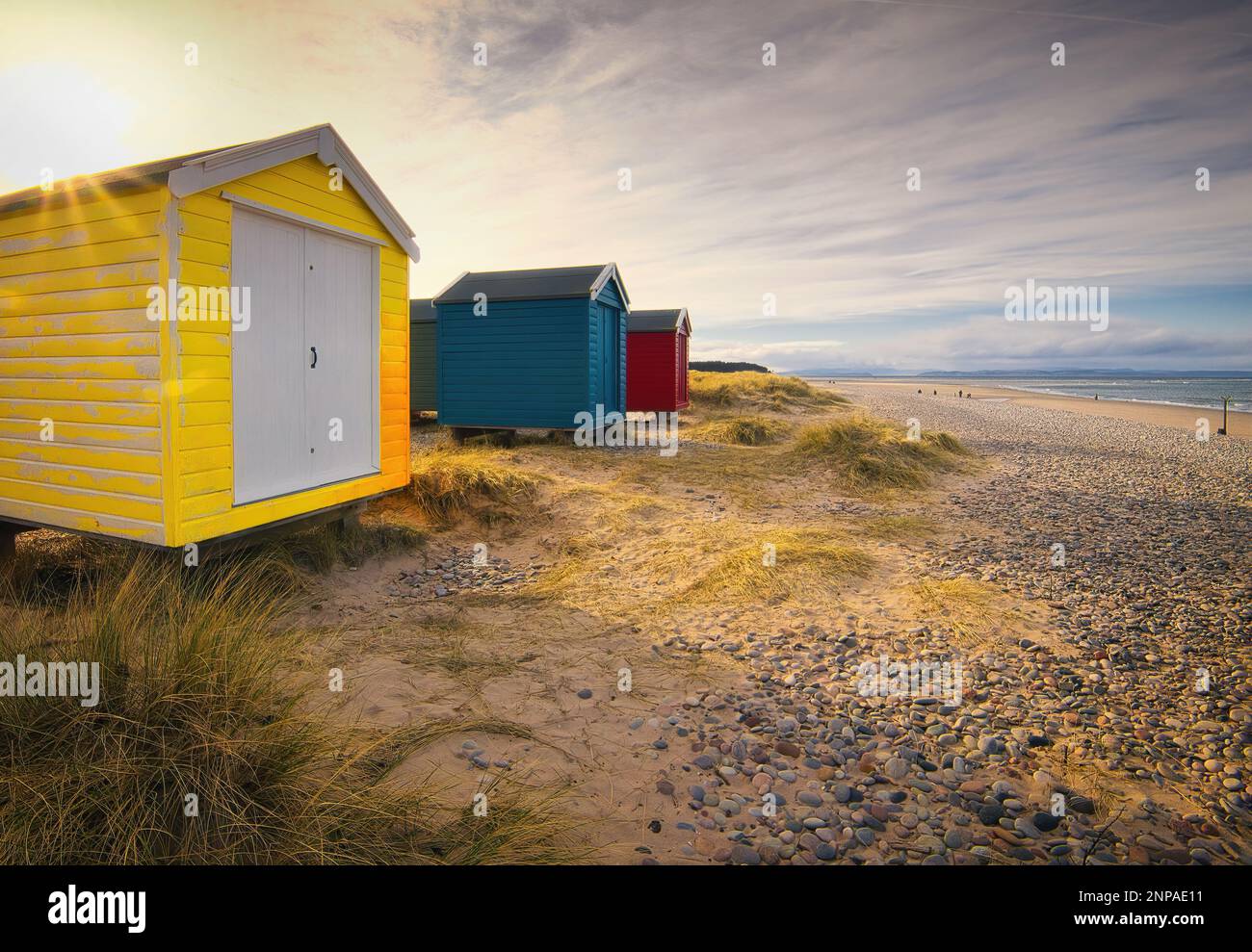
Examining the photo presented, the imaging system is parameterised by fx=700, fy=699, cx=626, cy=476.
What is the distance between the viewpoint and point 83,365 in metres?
5.86

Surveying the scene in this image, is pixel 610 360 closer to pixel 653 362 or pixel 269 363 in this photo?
pixel 653 362

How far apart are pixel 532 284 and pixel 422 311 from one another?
7349 mm

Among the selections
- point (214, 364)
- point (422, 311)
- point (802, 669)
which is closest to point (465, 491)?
point (214, 364)

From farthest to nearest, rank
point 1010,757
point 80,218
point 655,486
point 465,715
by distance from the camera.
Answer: point 655,486, point 80,218, point 465,715, point 1010,757

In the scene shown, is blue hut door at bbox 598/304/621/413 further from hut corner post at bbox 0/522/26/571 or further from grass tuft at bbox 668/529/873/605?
hut corner post at bbox 0/522/26/571

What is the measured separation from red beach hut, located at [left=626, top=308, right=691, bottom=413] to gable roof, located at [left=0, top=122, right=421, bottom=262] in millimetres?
15394

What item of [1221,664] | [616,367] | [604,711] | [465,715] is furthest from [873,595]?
[616,367]

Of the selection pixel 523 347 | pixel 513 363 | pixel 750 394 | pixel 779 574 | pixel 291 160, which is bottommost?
pixel 779 574

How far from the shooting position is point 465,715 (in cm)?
421

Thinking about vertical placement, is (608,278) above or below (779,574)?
above

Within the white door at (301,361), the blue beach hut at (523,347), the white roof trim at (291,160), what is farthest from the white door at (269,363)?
the blue beach hut at (523,347)

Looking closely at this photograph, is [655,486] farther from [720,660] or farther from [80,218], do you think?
[80,218]

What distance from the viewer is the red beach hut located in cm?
2262
